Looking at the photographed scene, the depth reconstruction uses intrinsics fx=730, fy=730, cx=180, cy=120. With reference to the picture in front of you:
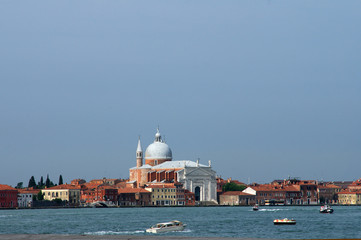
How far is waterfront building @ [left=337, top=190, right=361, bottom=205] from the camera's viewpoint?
124875 mm

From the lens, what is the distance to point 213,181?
11000cm

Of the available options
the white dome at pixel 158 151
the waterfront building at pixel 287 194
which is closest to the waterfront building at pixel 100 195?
the white dome at pixel 158 151

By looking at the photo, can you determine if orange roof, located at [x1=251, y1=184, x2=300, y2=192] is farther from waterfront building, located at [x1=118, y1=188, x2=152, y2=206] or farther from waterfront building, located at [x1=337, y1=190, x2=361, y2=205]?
waterfront building, located at [x1=118, y1=188, x2=152, y2=206]

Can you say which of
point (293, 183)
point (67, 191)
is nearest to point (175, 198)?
Answer: point (67, 191)

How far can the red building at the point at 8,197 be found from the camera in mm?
96875

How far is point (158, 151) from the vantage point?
116750mm

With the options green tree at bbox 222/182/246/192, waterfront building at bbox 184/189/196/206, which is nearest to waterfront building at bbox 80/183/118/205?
waterfront building at bbox 184/189/196/206

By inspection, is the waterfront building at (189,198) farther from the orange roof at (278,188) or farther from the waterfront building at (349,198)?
the waterfront building at (349,198)

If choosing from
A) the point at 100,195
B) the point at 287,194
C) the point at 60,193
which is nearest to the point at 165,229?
the point at 100,195

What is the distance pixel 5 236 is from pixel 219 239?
3423 mm

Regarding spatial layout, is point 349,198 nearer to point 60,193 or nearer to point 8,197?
point 60,193

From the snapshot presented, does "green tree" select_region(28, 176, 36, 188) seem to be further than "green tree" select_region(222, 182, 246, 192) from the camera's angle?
No

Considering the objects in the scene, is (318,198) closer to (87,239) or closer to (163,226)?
(163,226)

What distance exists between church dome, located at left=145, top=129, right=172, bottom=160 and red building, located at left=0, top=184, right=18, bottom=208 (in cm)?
→ 2477
